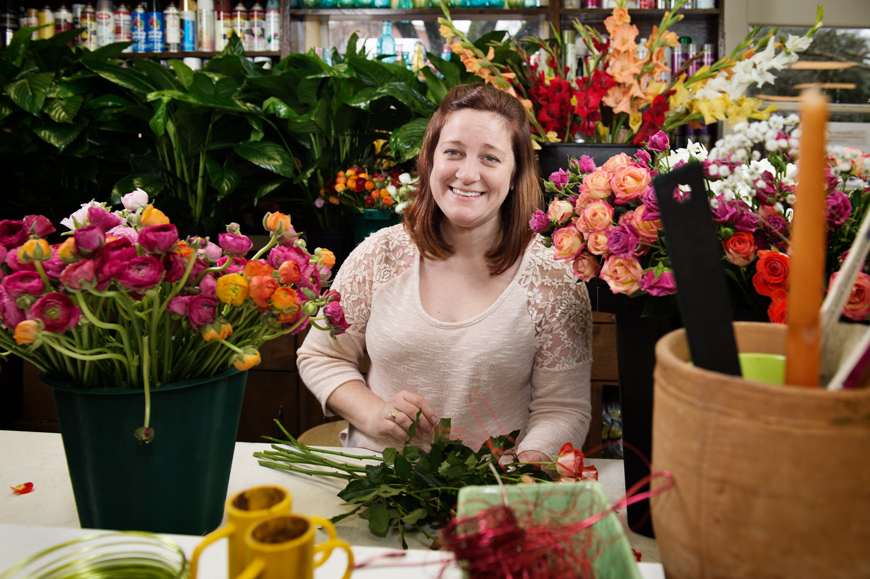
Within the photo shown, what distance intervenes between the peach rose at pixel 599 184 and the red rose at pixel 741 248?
0.49 feet

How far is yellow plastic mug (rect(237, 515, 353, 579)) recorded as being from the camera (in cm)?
31

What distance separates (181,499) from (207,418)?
0.08 m

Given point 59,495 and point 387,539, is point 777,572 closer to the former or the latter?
point 387,539

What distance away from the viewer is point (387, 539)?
2.24 ft

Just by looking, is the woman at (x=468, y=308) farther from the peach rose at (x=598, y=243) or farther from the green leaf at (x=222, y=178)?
the green leaf at (x=222, y=178)

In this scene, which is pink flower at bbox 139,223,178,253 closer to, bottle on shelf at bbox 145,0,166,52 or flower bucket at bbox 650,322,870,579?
flower bucket at bbox 650,322,870,579

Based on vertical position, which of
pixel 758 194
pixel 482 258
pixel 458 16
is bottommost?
pixel 482 258

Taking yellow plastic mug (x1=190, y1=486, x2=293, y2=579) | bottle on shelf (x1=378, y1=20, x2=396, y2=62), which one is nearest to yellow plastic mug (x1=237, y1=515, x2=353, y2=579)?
yellow plastic mug (x1=190, y1=486, x2=293, y2=579)

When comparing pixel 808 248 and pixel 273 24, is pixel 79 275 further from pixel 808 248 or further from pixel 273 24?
pixel 273 24

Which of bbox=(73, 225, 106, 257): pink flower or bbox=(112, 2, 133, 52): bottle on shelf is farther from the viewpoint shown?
bbox=(112, 2, 133, 52): bottle on shelf

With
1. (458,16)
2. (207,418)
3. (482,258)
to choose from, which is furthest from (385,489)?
(458,16)

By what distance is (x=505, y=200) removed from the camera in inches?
55.1

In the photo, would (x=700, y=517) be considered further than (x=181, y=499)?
No

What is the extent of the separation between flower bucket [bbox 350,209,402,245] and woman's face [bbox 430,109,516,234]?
2.35ft
